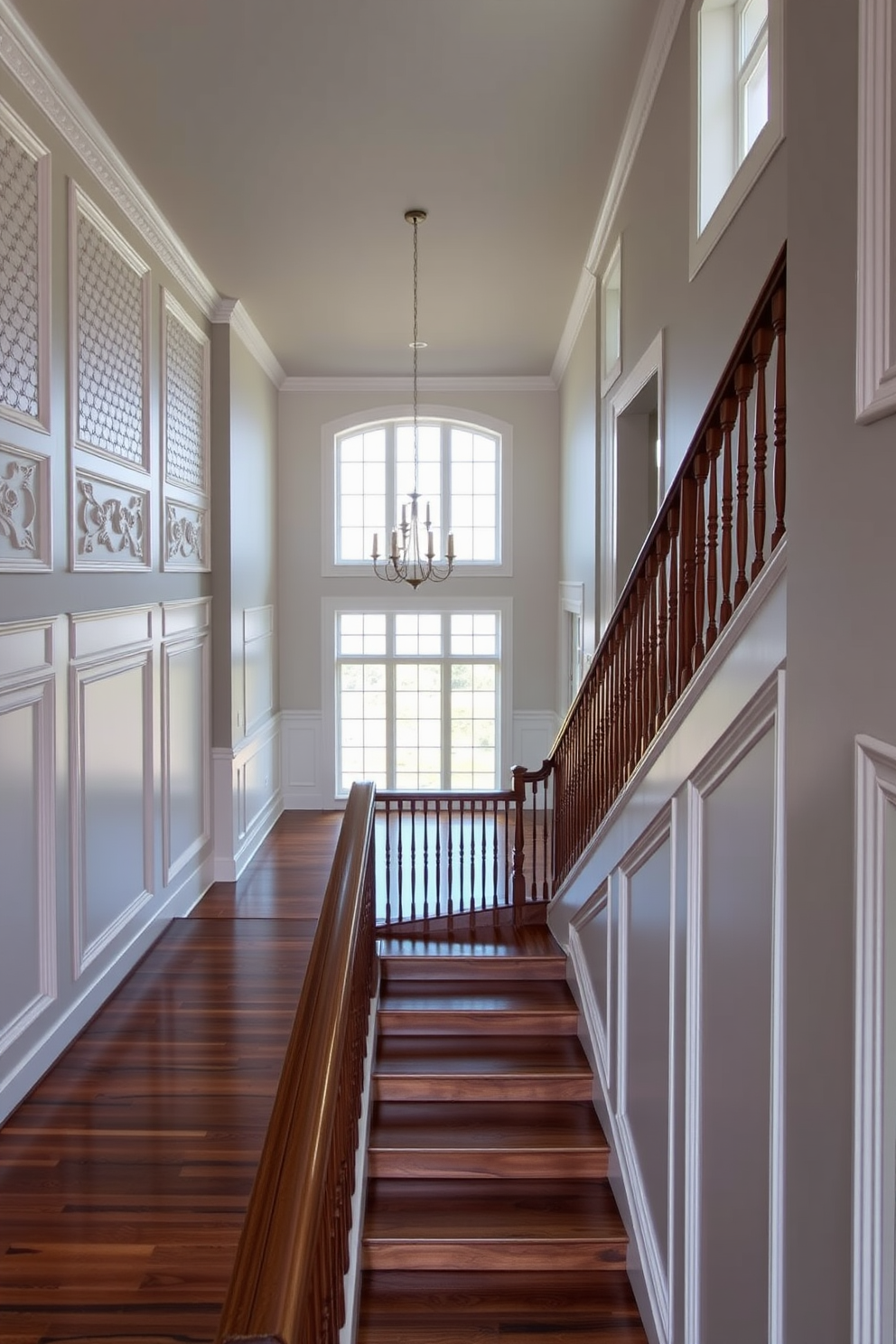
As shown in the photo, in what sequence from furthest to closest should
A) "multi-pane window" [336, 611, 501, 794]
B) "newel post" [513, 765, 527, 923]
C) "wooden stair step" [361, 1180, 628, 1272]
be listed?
"multi-pane window" [336, 611, 501, 794]
"newel post" [513, 765, 527, 923]
"wooden stair step" [361, 1180, 628, 1272]

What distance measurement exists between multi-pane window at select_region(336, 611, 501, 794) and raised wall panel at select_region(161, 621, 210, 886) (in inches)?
124

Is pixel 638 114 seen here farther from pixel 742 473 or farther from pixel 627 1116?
pixel 627 1116

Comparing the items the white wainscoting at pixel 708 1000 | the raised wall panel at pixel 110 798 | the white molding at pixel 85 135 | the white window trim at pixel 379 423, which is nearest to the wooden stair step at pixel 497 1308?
the white wainscoting at pixel 708 1000

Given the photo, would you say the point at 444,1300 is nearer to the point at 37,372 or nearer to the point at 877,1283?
the point at 877,1283

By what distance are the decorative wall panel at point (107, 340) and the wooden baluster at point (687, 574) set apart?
3021 millimetres

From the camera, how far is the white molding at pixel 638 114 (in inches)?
152

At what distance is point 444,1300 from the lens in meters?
3.35

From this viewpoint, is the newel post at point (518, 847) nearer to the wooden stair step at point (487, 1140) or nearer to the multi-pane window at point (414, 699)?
the wooden stair step at point (487, 1140)

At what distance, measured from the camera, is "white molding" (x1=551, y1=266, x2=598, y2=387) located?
6844 mm

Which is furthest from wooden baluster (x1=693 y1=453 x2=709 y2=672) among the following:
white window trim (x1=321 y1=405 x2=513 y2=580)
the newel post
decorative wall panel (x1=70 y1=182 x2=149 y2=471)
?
white window trim (x1=321 y1=405 x2=513 y2=580)

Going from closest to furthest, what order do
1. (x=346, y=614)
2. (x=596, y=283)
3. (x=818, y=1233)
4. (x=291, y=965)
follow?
1. (x=818, y=1233)
2. (x=291, y=965)
3. (x=596, y=283)
4. (x=346, y=614)

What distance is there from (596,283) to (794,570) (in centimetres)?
535

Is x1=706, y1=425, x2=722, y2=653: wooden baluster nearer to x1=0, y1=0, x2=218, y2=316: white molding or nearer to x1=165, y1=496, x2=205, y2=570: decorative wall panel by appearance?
x1=0, y1=0, x2=218, y2=316: white molding

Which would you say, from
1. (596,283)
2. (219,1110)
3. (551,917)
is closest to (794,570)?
(219,1110)
